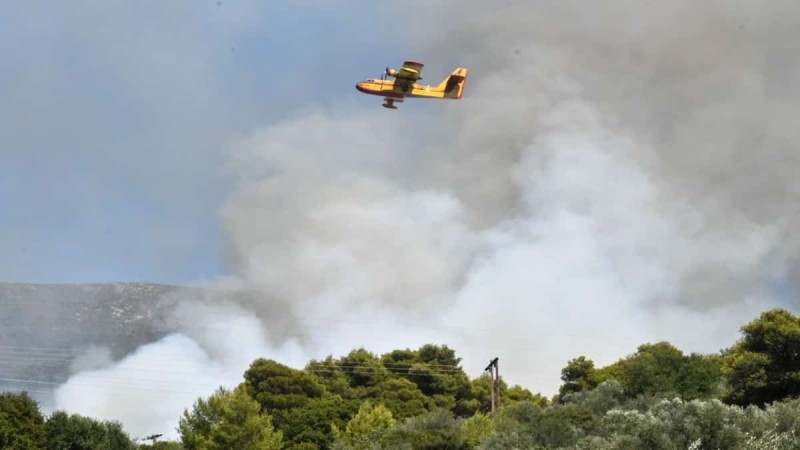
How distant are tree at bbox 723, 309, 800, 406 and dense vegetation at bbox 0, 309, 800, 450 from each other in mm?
80

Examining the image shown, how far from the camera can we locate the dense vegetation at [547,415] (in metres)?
43.0

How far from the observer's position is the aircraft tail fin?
89375mm

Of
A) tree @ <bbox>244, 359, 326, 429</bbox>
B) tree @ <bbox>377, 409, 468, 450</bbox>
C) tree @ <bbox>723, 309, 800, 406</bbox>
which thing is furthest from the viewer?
tree @ <bbox>244, 359, 326, 429</bbox>

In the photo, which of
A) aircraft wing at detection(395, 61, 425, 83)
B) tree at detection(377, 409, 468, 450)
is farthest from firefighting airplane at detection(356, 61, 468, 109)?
tree at detection(377, 409, 468, 450)

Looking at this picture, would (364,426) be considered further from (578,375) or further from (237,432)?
(578,375)

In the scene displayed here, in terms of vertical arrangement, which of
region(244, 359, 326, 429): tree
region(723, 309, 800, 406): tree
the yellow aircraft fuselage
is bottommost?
region(723, 309, 800, 406): tree

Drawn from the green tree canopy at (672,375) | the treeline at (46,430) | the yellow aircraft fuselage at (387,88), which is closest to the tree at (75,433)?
the treeline at (46,430)

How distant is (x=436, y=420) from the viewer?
78.4 meters

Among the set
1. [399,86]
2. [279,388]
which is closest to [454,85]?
[399,86]

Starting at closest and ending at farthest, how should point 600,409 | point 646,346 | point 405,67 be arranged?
point 405,67 < point 600,409 < point 646,346

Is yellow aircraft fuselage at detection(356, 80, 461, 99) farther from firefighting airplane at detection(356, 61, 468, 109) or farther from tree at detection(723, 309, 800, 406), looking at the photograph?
tree at detection(723, 309, 800, 406)

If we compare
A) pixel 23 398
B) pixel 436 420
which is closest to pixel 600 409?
pixel 436 420

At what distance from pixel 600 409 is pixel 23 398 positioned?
54260mm

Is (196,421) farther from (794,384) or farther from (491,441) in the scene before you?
(794,384)
